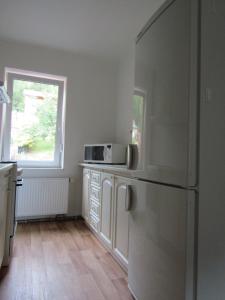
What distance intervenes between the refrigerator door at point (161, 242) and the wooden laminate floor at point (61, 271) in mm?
315

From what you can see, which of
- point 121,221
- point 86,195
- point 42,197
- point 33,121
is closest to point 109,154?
point 86,195

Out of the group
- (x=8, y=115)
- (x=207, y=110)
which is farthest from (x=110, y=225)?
(x=8, y=115)

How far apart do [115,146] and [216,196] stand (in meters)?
1.78

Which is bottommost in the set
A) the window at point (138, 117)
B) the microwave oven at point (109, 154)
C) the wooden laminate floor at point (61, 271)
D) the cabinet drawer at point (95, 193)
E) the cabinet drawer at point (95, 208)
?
the wooden laminate floor at point (61, 271)

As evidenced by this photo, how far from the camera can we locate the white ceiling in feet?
7.82

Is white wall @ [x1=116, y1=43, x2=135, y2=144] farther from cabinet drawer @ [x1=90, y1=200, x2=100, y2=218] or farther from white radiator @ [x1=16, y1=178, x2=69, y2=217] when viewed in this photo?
white radiator @ [x1=16, y1=178, x2=69, y2=217]

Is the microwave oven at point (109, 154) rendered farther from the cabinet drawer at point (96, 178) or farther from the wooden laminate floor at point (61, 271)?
the wooden laminate floor at point (61, 271)

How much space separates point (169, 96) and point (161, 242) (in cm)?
74

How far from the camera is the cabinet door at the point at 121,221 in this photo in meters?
1.84

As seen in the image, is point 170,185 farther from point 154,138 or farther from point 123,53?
point 123,53

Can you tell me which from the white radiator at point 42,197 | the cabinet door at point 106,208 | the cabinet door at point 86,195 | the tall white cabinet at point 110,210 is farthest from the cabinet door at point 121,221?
the white radiator at point 42,197

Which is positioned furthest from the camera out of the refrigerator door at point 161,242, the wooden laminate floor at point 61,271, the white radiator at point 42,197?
the white radiator at point 42,197

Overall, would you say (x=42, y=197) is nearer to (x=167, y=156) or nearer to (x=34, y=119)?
(x=34, y=119)

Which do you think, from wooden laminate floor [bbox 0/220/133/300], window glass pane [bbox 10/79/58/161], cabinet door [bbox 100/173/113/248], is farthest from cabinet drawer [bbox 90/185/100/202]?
window glass pane [bbox 10/79/58/161]
